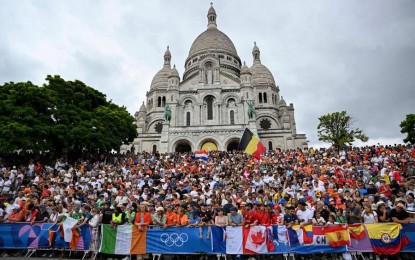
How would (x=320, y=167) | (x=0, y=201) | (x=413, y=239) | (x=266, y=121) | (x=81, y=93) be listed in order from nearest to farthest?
(x=413, y=239) → (x=0, y=201) → (x=320, y=167) → (x=81, y=93) → (x=266, y=121)

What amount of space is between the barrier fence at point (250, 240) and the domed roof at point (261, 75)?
146ft

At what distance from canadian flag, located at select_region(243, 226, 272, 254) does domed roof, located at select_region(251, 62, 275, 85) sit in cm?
4450

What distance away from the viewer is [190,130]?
117 ft

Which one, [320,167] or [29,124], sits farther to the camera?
[29,124]

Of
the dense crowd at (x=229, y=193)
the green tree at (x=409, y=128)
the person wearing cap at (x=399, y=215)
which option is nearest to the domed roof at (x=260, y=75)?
the green tree at (x=409, y=128)

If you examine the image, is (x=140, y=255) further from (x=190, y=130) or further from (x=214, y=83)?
(x=214, y=83)

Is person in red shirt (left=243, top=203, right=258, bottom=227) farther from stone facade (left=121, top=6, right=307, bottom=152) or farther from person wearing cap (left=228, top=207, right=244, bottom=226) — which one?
stone facade (left=121, top=6, right=307, bottom=152)

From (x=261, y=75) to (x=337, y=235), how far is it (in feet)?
151

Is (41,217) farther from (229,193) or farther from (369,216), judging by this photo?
(369,216)

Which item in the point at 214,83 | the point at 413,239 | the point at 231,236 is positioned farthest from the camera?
the point at 214,83

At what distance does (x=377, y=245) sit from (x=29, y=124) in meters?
22.5

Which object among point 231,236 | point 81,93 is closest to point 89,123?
point 81,93

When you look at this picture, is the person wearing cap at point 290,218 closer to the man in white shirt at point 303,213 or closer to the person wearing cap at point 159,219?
the man in white shirt at point 303,213

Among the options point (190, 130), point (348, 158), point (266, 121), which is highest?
point (266, 121)
